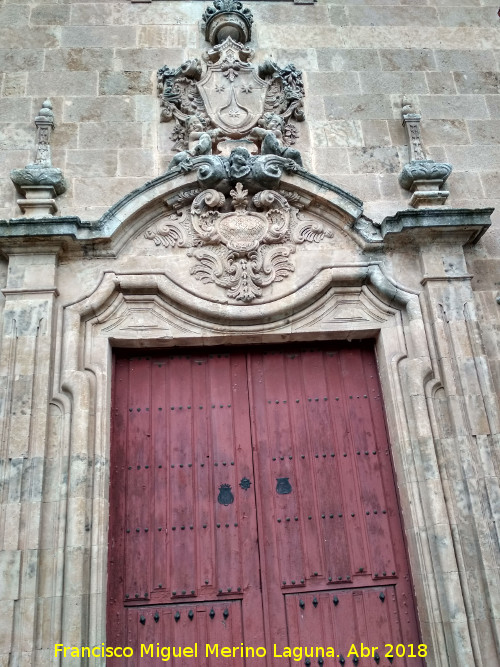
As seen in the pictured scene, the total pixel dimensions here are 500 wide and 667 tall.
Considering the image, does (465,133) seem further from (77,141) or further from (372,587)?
(372,587)

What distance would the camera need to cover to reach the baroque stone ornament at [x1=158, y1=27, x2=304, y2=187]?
5.54 m

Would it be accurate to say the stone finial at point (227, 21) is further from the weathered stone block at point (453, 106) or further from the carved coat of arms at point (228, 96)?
the weathered stone block at point (453, 106)

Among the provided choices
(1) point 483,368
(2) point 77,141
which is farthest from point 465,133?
(2) point 77,141

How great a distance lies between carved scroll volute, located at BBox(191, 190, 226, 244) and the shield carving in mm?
741

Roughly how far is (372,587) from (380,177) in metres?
3.39

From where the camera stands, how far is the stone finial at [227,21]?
19.6 ft

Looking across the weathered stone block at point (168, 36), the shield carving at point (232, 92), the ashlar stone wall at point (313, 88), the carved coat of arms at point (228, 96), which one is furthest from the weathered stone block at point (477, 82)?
the weathered stone block at point (168, 36)

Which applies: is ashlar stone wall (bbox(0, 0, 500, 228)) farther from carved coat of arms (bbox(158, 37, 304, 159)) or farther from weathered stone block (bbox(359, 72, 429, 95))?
carved coat of arms (bbox(158, 37, 304, 159))

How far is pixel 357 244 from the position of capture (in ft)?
17.1

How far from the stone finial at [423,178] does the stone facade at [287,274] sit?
0.41 ft

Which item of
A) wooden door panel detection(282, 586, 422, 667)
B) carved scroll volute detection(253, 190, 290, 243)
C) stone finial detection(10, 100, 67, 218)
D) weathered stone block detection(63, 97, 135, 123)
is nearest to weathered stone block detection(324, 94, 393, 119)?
carved scroll volute detection(253, 190, 290, 243)

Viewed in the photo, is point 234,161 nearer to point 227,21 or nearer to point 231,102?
point 231,102

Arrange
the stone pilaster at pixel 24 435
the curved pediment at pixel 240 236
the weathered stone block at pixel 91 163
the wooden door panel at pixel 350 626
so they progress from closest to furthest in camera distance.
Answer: the stone pilaster at pixel 24 435 < the wooden door panel at pixel 350 626 < the curved pediment at pixel 240 236 < the weathered stone block at pixel 91 163

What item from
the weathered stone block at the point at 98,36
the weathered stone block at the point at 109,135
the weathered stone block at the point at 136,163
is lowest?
the weathered stone block at the point at 136,163
